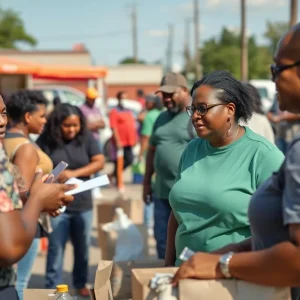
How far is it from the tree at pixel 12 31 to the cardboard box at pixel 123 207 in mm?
→ 79282

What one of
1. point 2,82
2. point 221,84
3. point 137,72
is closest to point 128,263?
point 221,84

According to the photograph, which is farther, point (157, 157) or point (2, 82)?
point (2, 82)

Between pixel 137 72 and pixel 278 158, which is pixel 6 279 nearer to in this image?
pixel 278 158

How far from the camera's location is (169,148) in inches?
267

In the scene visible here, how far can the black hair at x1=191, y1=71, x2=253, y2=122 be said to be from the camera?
4.03 m

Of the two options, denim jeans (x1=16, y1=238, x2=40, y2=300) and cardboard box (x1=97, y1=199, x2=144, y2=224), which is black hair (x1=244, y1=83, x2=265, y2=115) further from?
denim jeans (x1=16, y1=238, x2=40, y2=300)

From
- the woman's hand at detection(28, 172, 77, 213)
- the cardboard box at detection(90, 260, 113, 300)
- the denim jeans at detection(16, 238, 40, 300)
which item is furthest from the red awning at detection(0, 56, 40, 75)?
the cardboard box at detection(90, 260, 113, 300)

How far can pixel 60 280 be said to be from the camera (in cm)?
695

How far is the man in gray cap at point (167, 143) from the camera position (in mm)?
6746

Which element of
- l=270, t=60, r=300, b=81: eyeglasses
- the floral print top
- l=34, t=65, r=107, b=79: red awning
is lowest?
l=34, t=65, r=107, b=79: red awning

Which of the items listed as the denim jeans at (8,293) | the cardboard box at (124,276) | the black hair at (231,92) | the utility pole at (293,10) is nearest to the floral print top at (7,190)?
the denim jeans at (8,293)

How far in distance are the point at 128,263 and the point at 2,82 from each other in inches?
621

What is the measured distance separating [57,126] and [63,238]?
93 centimetres

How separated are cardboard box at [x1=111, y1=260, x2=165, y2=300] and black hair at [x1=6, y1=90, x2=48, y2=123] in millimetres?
1289
